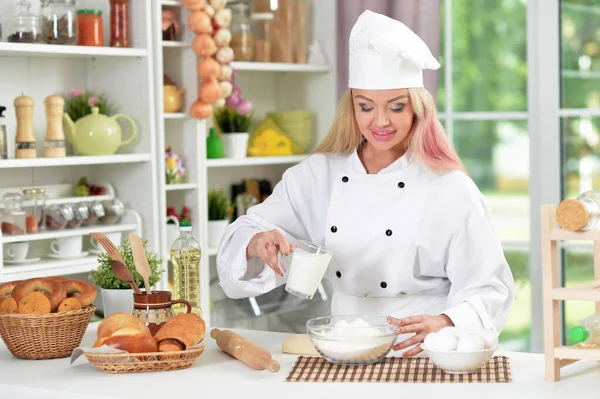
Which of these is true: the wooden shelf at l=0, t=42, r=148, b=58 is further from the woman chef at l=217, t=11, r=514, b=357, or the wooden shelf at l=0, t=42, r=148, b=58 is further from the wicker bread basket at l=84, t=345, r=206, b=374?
the wicker bread basket at l=84, t=345, r=206, b=374

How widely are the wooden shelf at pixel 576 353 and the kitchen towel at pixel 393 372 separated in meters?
0.11

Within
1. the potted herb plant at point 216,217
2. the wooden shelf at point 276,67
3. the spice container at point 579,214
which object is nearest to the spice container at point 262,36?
the wooden shelf at point 276,67

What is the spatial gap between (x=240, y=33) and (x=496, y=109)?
116 centimetres

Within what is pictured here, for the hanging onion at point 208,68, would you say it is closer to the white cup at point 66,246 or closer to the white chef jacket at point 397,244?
the white cup at point 66,246

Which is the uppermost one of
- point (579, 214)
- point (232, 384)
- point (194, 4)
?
Result: point (194, 4)

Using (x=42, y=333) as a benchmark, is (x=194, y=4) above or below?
above

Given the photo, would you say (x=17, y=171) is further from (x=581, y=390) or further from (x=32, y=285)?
(x=581, y=390)

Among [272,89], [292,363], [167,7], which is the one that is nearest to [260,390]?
[292,363]

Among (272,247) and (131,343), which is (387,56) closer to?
(272,247)

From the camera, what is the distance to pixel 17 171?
143 inches

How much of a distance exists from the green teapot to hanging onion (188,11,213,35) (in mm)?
487

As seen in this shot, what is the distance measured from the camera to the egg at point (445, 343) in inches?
77.3

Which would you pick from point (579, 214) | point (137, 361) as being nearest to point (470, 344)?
point (579, 214)

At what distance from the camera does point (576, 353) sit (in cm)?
188
